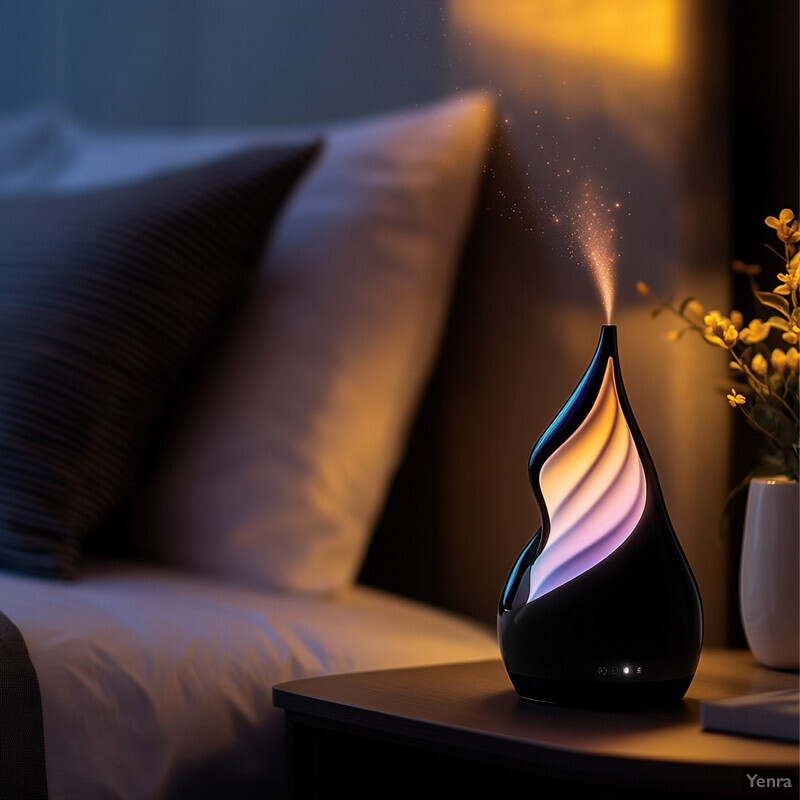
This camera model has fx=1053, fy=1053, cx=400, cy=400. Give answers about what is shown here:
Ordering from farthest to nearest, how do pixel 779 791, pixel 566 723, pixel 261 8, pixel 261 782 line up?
1. pixel 261 8
2. pixel 261 782
3. pixel 566 723
4. pixel 779 791

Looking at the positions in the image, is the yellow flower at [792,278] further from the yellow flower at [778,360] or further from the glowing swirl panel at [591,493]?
the glowing swirl panel at [591,493]

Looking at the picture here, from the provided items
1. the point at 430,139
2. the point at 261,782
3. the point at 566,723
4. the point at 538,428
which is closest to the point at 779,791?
the point at 566,723

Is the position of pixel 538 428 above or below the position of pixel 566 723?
above

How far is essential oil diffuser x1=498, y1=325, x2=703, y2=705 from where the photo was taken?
2.76 feet

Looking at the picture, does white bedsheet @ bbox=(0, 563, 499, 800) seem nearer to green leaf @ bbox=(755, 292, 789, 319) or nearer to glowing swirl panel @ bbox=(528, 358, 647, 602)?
glowing swirl panel @ bbox=(528, 358, 647, 602)

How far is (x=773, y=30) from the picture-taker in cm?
132

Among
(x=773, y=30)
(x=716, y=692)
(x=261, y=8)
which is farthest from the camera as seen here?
(x=261, y=8)

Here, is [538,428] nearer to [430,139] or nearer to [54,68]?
[430,139]

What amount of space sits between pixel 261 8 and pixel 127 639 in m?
1.08

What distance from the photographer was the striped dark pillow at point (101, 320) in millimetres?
1199

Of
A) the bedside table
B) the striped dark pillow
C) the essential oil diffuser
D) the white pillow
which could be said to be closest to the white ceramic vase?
the bedside table

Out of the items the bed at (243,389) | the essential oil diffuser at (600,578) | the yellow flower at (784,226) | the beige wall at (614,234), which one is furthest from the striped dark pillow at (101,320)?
the yellow flower at (784,226)

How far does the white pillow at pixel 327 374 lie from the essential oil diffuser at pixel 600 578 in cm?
45

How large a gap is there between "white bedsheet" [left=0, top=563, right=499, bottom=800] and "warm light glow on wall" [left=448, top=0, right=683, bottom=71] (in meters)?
0.70
